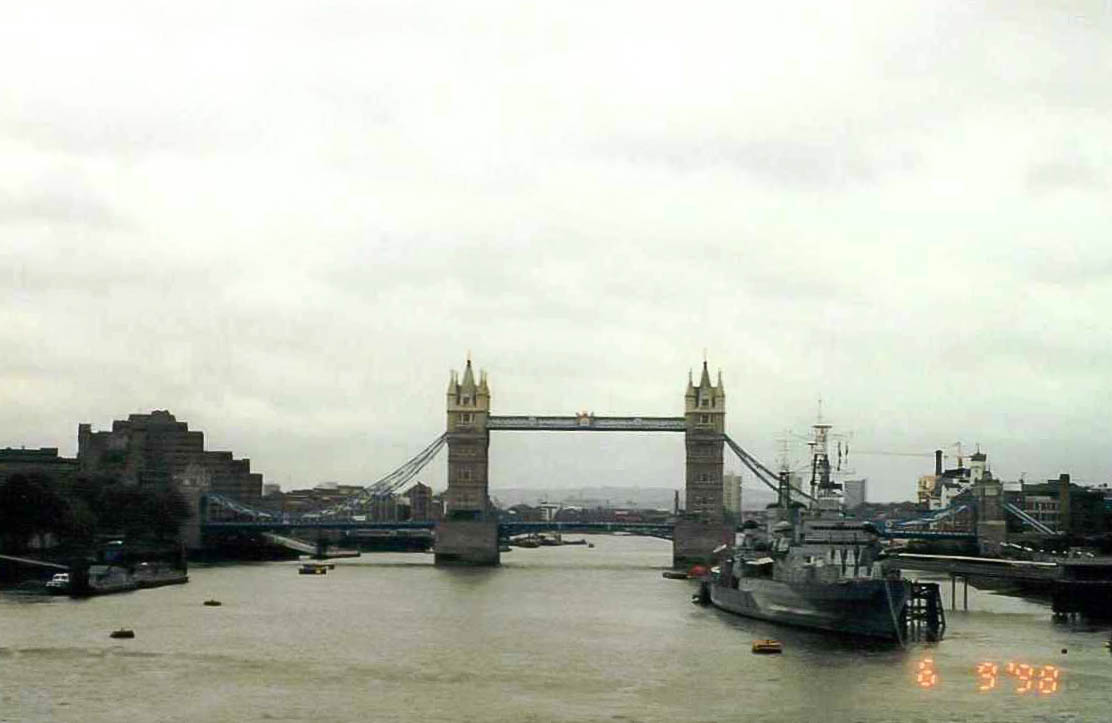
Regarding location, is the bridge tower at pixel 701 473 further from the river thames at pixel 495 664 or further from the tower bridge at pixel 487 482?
the river thames at pixel 495 664

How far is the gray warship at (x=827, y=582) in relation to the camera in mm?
65438

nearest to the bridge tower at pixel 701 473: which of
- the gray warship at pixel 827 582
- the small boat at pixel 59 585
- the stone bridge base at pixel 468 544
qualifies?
the stone bridge base at pixel 468 544

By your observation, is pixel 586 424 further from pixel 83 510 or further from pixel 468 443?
pixel 83 510

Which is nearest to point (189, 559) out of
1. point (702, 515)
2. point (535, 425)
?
point (535, 425)

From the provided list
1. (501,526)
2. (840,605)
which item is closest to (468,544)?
(501,526)

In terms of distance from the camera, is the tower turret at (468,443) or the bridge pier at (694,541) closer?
the bridge pier at (694,541)

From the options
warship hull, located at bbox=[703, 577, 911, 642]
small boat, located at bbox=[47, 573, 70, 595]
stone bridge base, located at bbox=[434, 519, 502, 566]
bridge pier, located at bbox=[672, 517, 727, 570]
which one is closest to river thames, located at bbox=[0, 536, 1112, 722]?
warship hull, located at bbox=[703, 577, 911, 642]

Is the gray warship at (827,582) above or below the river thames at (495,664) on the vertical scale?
above

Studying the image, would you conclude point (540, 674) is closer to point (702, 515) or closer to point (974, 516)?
point (702, 515)

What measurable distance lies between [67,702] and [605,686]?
15602 millimetres

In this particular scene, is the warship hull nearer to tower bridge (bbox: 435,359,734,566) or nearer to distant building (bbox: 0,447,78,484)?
tower bridge (bbox: 435,359,734,566)

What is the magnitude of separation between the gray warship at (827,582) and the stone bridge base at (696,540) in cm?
4974

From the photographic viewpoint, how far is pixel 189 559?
463 feet

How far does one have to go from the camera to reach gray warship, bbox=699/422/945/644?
65.4 metres
